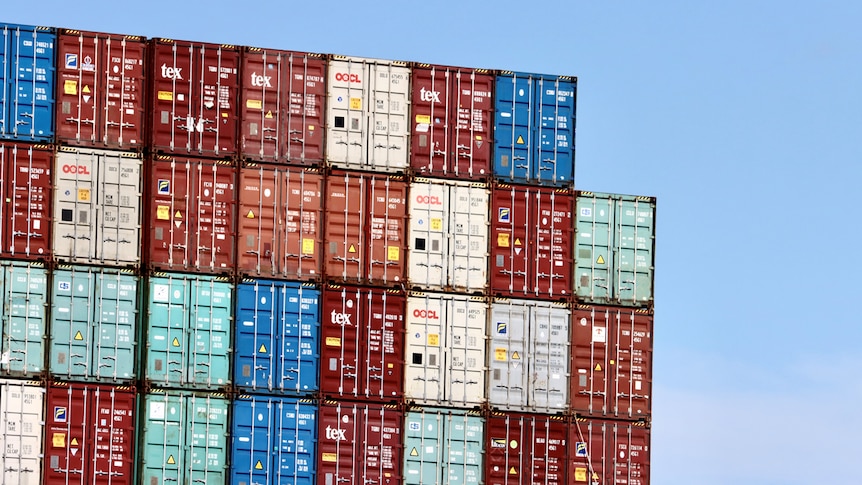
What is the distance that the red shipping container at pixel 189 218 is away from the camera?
50.4 meters

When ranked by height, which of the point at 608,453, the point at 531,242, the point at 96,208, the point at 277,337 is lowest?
the point at 608,453

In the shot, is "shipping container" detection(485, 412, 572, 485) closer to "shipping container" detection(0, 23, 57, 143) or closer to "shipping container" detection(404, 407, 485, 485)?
"shipping container" detection(404, 407, 485, 485)

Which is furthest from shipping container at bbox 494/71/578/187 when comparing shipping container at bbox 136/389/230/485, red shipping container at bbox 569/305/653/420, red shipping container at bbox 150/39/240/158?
shipping container at bbox 136/389/230/485

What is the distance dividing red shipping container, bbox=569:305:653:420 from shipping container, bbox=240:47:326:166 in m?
9.19

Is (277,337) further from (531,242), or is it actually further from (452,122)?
(452,122)

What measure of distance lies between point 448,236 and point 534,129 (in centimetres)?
421

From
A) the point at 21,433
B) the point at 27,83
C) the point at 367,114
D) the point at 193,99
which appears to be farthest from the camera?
the point at 367,114

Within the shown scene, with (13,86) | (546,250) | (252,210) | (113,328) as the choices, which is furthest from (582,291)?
(13,86)

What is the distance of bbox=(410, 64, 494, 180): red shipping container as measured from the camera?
5294cm

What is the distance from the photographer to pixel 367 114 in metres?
52.6

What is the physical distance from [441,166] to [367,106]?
2.74 meters

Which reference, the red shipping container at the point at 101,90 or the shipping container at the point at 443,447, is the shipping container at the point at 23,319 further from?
the shipping container at the point at 443,447

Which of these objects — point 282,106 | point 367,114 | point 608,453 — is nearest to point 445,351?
point 608,453

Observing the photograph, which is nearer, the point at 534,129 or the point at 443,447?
the point at 443,447
